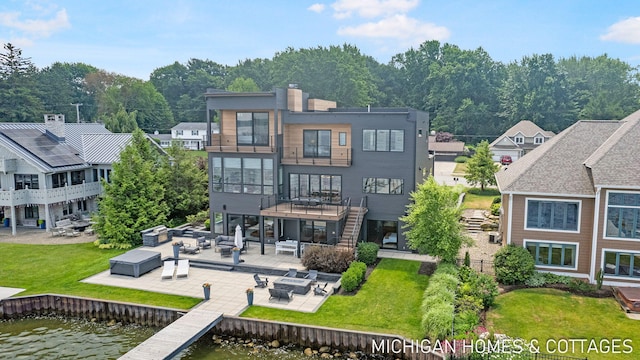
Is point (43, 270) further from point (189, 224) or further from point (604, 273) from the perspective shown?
point (604, 273)

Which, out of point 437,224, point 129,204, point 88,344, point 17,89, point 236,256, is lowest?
point 88,344

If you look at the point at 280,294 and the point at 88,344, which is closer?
the point at 88,344

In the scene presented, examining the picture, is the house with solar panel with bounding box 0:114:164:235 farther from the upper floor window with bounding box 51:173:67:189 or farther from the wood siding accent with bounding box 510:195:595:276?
the wood siding accent with bounding box 510:195:595:276

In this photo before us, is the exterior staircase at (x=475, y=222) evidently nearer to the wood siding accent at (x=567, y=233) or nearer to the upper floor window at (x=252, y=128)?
the wood siding accent at (x=567, y=233)

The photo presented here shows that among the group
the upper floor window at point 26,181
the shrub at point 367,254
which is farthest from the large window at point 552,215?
the upper floor window at point 26,181

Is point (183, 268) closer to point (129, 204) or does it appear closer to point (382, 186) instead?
point (129, 204)

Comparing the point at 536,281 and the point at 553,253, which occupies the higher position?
the point at 553,253

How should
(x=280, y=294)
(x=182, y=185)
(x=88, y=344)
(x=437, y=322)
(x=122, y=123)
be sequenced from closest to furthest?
(x=437, y=322) → (x=88, y=344) → (x=280, y=294) → (x=182, y=185) → (x=122, y=123)

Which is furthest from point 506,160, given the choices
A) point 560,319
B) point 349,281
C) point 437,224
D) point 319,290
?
point 319,290
